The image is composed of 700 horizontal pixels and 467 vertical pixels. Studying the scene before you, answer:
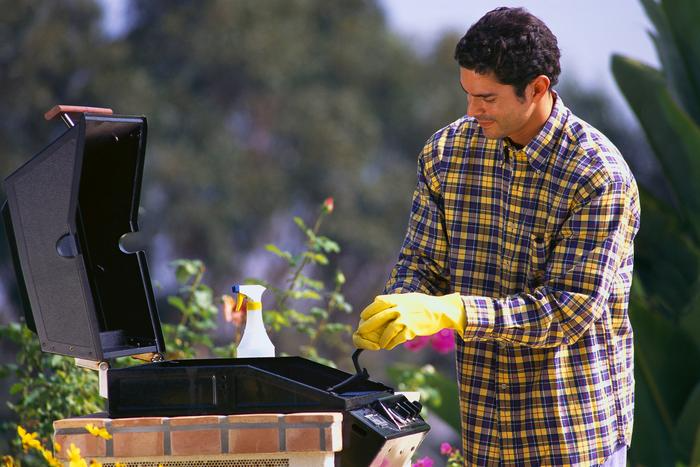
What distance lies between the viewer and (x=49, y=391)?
10.6 ft

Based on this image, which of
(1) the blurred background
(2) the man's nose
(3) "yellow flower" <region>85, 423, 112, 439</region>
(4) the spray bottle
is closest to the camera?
(3) "yellow flower" <region>85, 423, 112, 439</region>

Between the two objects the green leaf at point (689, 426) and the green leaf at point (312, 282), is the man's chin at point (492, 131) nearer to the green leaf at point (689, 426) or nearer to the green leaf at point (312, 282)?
the green leaf at point (312, 282)

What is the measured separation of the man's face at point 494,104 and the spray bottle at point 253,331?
23.3 inches

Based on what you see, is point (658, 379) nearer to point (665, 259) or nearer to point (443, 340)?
point (665, 259)

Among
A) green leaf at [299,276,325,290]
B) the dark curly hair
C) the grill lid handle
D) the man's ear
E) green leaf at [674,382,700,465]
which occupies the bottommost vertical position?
green leaf at [674,382,700,465]

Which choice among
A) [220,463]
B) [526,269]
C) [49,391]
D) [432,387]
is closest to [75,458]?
[220,463]

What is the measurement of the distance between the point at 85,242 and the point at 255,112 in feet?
32.8

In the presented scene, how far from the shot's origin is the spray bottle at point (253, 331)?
2186 mm

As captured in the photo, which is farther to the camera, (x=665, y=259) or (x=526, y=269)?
(x=665, y=259)

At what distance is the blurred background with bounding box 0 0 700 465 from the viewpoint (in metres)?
10.8

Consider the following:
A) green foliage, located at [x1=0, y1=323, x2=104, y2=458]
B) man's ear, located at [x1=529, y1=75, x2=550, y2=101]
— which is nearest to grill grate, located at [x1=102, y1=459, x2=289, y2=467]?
man's ear, located at [x1=529, y1=75, x2=550, y2=101]

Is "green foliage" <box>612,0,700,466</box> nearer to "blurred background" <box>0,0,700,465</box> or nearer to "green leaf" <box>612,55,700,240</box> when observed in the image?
"green leaf" <box>612,55,700,240</box>

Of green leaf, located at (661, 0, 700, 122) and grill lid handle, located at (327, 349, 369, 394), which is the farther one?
green leaf, located at (661, 0, 700, 122)

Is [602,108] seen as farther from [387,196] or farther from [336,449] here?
[336,449]
